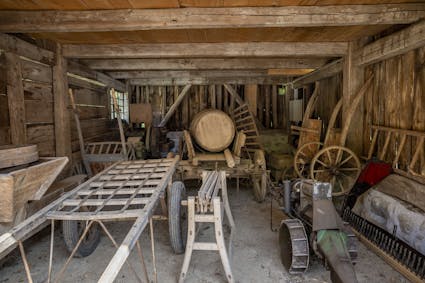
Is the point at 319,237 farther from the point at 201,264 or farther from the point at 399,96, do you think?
the point at 399,96

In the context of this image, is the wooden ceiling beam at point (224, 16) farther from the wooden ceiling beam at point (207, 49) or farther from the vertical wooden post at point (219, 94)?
the vertical wooden post at point (219, 94)

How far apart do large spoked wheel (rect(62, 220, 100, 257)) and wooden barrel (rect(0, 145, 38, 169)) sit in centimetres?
90

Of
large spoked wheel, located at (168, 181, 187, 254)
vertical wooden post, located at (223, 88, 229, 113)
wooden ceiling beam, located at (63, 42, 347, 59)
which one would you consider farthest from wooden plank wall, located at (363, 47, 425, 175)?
vertical wooden post, located at (223, 88, 229, 113)

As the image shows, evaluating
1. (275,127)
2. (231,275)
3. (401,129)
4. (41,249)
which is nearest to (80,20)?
(41,249)

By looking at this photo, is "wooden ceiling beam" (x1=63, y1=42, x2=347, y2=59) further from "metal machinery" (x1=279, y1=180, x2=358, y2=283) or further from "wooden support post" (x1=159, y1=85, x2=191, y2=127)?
"wooden support post" (x1=159, y1=85, x2=191, y2=127)

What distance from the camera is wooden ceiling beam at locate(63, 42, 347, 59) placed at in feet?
16.3

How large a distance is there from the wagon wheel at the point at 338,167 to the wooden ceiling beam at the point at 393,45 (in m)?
1.58

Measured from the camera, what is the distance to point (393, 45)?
399cm

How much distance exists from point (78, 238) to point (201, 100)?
6275 millimetres

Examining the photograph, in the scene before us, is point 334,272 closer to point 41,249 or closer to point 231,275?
point 231,275

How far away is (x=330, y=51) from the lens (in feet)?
16.6

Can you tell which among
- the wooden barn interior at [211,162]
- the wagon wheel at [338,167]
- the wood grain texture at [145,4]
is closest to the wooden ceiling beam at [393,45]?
the wooden barn interior at [211,162]

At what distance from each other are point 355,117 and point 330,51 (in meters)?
1.32

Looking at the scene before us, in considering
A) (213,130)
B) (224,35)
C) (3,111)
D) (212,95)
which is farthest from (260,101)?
(3,111)
